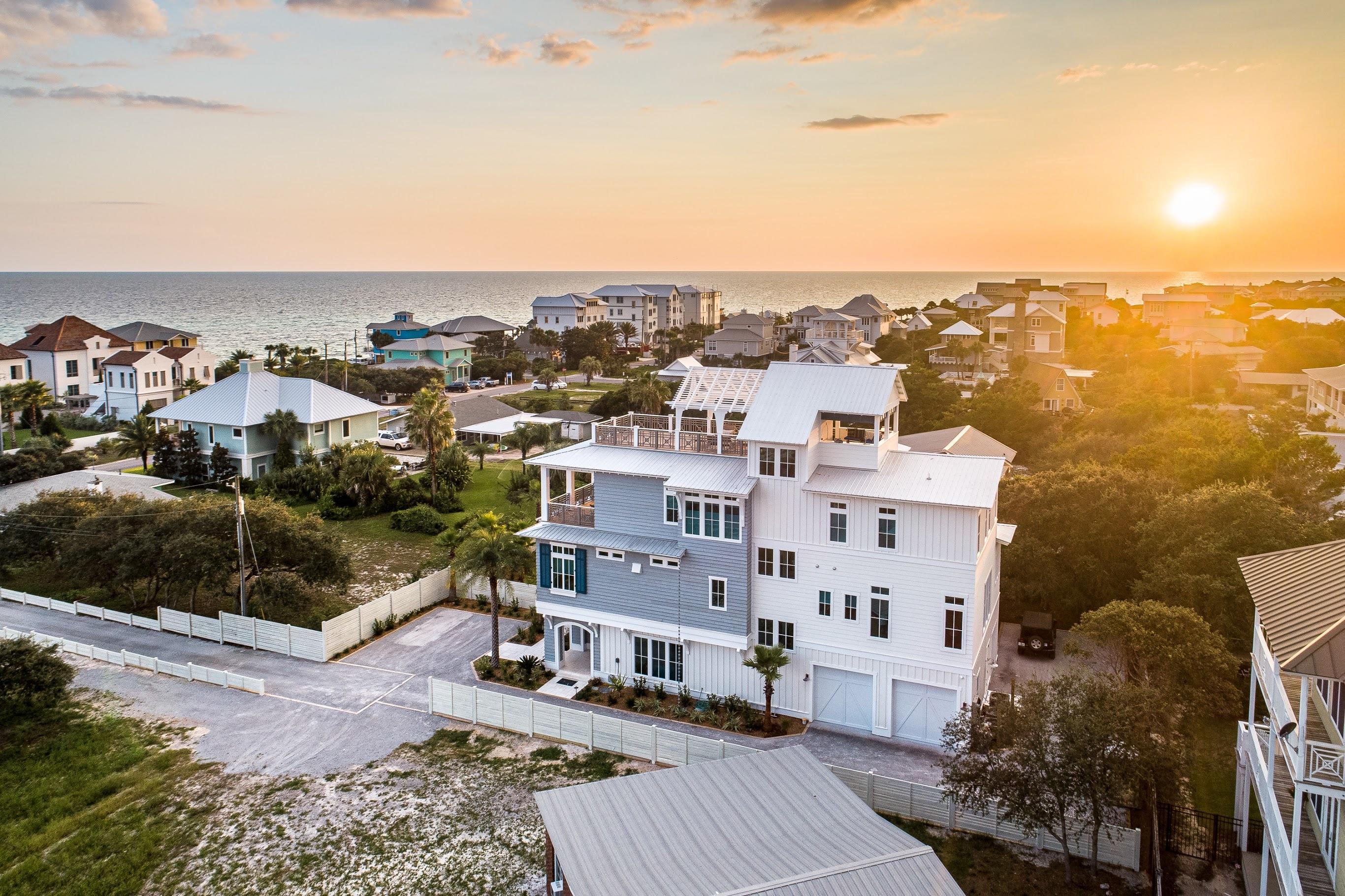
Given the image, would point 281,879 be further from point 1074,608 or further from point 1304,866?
point 1074,608

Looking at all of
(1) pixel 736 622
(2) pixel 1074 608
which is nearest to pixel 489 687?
(1) pixel 736 622

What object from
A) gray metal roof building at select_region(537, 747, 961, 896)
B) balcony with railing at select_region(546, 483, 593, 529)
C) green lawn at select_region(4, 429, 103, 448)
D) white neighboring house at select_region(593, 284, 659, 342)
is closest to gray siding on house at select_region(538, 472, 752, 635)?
balcony with railing at select_region(546, 483, 593, 529)

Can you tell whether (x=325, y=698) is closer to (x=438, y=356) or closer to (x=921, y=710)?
(x=921, y=710)

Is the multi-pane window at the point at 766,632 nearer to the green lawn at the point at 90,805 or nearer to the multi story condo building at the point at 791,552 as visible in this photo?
the multi story condo building at the point at 791,552

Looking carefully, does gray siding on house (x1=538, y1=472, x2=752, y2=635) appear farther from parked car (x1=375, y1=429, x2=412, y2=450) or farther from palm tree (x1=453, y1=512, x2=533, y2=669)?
parked car (x1=375, y1=429, x2=412, y2=450)

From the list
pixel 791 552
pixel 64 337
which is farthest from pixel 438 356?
pixel 791 552

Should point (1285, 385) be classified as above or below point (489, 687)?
above
